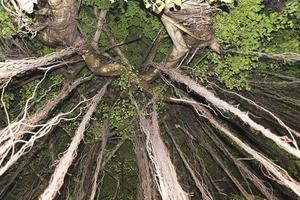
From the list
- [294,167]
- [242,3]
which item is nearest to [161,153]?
[242,3]

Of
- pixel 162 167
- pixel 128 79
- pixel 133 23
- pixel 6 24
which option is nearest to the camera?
pixel 162 167

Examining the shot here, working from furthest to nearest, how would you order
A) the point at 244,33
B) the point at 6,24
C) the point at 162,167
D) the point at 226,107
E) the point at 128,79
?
the point at 128,79 → the point at 244,33 → the point at 6,24 → the point at 162,167 → the point at 226,107

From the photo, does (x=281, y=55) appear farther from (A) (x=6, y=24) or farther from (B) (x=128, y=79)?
(A) (x=6, y=24)

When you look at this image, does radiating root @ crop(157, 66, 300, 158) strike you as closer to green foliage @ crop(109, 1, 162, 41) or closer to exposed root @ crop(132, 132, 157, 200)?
green foliage @ crop(109, 1, 162, 41)

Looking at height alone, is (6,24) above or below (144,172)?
above

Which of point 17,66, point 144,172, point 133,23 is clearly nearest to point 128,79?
point 133,23

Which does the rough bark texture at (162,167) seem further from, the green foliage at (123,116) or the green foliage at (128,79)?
the green foliage at (123,116)
